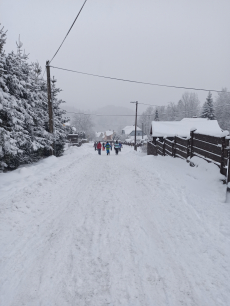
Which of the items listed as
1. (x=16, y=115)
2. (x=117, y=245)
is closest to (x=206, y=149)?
(x=117, y=245)

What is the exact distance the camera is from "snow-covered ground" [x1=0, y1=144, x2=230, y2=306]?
2730 mm

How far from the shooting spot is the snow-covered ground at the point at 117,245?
2730 millimetres

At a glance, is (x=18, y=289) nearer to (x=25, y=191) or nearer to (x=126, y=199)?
(x=126, y=199)

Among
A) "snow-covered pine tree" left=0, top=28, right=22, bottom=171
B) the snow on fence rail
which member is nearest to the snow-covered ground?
the snow on fence rail

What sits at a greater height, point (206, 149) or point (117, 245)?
point (206, 149)

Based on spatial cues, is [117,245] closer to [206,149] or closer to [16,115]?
[206,149]

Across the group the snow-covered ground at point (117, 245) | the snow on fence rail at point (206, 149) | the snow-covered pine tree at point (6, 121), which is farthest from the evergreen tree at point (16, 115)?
the snow on fence rail at point (206, 149)

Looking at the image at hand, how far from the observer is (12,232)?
14.4ft

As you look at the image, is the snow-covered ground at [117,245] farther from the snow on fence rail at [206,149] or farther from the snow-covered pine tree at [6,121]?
the snow-covered pine tree at [6,121]

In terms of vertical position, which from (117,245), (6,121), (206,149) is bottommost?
(117,245)

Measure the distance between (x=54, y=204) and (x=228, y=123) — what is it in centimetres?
6617

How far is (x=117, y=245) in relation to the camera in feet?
12.3

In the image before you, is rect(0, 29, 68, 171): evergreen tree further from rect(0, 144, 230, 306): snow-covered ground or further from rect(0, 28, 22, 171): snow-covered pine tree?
rect(0, 144, 230, 306): snow-covered ground

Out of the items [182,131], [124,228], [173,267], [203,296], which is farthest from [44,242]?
[182,131]
